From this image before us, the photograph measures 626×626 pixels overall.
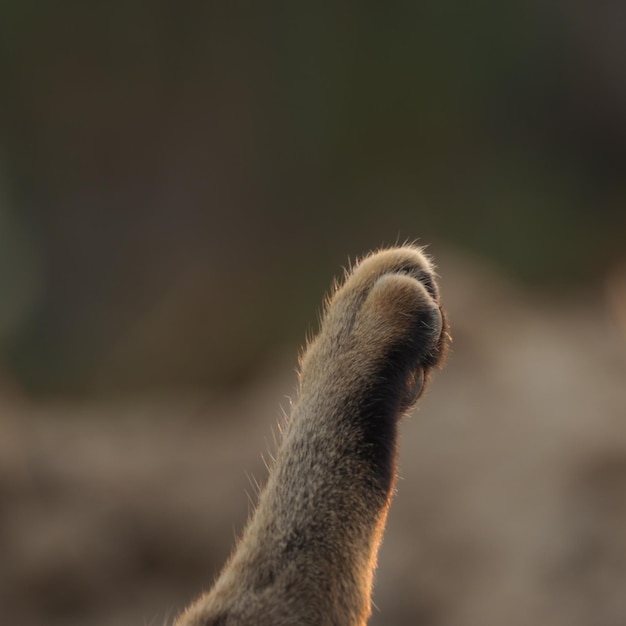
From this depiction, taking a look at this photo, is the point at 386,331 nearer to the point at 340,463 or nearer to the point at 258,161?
the point at 340,463

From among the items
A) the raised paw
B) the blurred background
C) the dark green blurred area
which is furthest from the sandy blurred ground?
the raised paw

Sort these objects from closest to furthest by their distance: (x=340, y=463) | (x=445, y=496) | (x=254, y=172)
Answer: (x=340, y=463)
(x=445, y=496)
(x=254, y=172)

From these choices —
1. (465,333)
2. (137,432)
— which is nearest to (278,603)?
(465,333)

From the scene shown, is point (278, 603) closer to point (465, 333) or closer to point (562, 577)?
point (562, 577)

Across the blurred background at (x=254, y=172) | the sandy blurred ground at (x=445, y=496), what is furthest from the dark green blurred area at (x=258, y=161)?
the sandy blurred ground at (x=445, y=496)

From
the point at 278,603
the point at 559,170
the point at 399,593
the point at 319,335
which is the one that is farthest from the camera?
the point at 559,170

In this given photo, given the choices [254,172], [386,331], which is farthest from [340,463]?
[254,172]

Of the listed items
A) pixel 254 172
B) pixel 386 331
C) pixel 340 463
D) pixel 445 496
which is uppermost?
pixel 254 172
